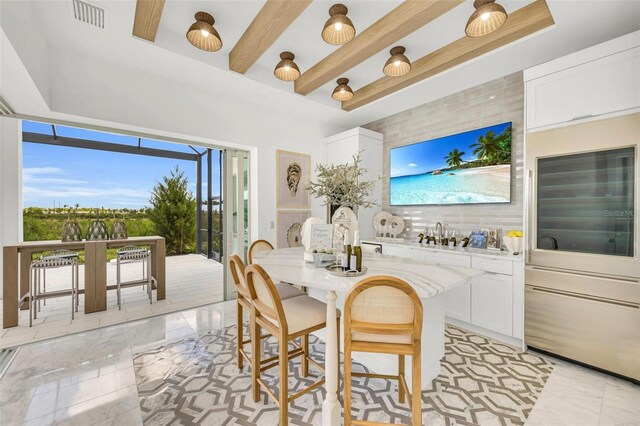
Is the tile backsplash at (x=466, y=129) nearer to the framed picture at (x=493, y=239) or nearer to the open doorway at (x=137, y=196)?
the framed picture at (x=493, y=239)

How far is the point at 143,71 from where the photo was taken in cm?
289

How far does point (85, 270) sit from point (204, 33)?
10.4 ft

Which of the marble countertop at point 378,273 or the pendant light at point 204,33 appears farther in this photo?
the pendant light at point 204,33

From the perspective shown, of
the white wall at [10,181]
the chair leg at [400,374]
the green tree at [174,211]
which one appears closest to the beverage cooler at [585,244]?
the chair leg at [400,374]

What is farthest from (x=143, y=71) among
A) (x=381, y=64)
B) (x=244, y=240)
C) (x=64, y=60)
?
(x=381, y=64)

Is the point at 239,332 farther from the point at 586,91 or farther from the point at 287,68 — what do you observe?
the point at 586,91

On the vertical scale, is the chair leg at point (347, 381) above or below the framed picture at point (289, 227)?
below

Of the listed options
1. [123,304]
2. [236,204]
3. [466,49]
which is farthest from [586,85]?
[123,304]

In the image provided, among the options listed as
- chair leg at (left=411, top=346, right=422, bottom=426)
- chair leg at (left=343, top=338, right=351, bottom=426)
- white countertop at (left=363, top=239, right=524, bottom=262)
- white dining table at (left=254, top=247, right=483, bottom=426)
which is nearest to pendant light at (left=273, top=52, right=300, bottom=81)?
white dining table at (left=254, top=247, right=483, bottom=426)

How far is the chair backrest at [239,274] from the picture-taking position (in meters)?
1.78

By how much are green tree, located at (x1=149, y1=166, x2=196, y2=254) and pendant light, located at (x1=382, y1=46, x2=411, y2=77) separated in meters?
6.44

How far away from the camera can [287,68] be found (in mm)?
2621

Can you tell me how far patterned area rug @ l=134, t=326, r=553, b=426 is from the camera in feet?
5.33

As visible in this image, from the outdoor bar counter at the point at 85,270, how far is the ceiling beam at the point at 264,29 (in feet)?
9.26
